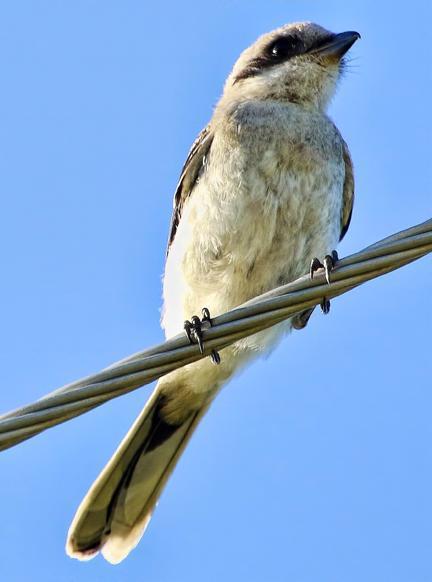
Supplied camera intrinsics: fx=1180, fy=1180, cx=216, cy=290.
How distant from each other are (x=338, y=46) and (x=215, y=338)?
4.44 metres

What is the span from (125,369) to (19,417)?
1.55 ft

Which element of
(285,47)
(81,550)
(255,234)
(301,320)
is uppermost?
(285,47)

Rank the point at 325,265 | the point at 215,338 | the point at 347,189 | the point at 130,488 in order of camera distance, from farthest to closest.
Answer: the point at 347,189, the point at 130,488, the point at 325,265, the point at 215,338

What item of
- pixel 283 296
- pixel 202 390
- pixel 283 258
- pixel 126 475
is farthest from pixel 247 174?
pixel 283 296

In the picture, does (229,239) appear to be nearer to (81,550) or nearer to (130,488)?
(130,488)

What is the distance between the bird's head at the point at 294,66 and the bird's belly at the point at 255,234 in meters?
0.88

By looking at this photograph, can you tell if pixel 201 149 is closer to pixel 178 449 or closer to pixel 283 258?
pixel 283 258

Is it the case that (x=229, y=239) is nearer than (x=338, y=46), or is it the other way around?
(x=229, y=239)

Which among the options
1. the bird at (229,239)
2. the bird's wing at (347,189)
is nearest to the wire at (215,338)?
the bird at (229,239)

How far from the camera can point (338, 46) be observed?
345 inches

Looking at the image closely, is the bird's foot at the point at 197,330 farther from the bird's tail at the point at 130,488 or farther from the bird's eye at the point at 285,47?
the bird's eye at the point at 285,47

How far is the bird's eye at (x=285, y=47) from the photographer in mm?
8820

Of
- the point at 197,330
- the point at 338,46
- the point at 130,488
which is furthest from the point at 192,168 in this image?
the point at 197,330

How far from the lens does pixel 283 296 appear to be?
480 centimetres
